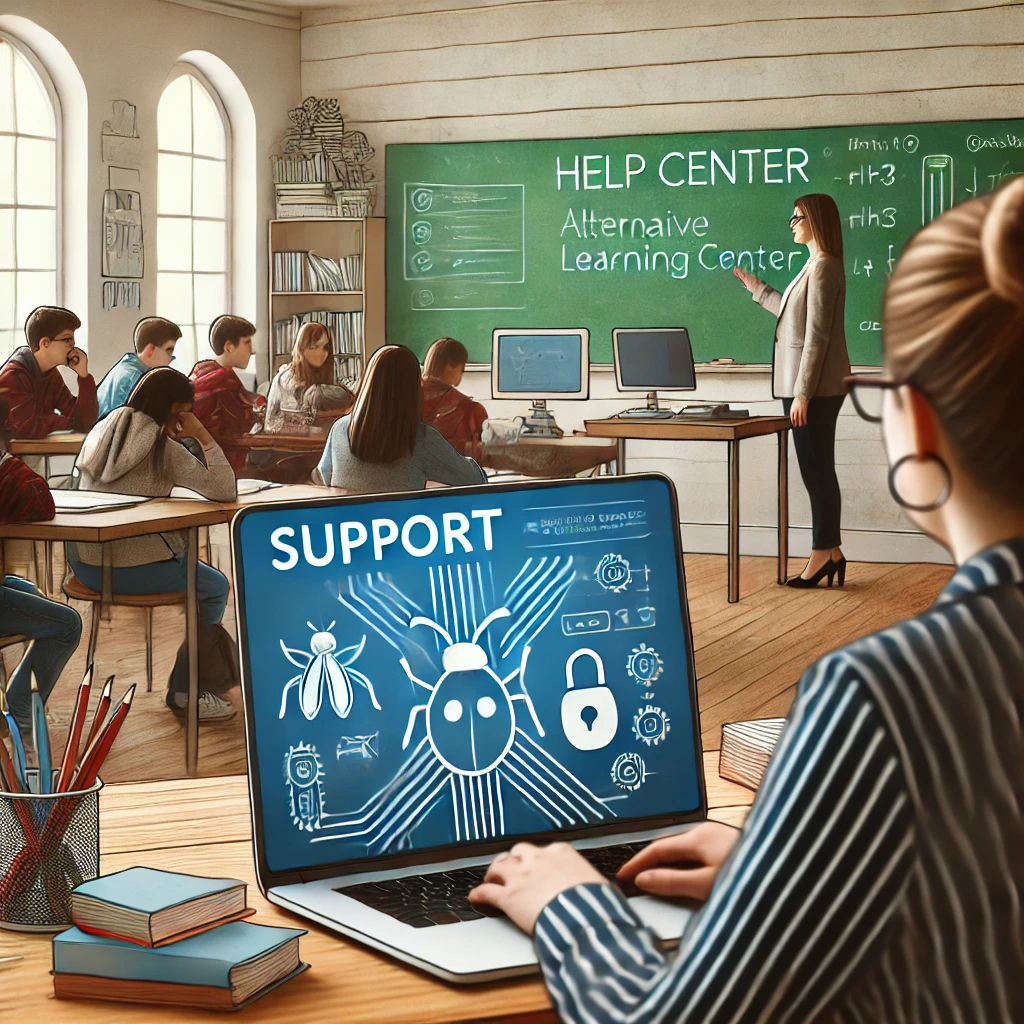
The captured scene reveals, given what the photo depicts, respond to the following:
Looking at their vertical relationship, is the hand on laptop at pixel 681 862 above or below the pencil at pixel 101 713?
below

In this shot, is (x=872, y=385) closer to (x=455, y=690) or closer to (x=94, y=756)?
(x=455, y=690)

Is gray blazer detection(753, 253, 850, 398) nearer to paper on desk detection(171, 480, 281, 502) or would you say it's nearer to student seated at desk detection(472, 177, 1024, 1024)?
paper on desk detection(171, 480, 281, 502)

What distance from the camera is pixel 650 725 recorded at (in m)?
1.18

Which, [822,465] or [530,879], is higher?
[822,465]

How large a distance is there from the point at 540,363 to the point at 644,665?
17.6 ft

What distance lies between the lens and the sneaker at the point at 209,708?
4426 mm

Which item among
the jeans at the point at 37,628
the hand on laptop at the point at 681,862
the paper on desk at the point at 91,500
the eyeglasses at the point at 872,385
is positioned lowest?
the jeans at the point at 37,628

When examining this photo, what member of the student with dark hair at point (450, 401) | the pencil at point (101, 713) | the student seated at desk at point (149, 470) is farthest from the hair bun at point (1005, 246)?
the student with dark hair at point (450, 401)

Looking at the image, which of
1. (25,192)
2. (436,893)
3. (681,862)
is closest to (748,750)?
(681,862)

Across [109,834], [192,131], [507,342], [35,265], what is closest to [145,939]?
[109,834]

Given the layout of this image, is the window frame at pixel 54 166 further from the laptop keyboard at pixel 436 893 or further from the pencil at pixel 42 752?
the laptop keyboard at pixel 436 893

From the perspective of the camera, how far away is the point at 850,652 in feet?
2.05

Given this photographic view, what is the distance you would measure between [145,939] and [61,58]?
6857mm

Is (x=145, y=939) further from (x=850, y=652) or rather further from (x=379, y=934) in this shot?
(x=850, y=652)
